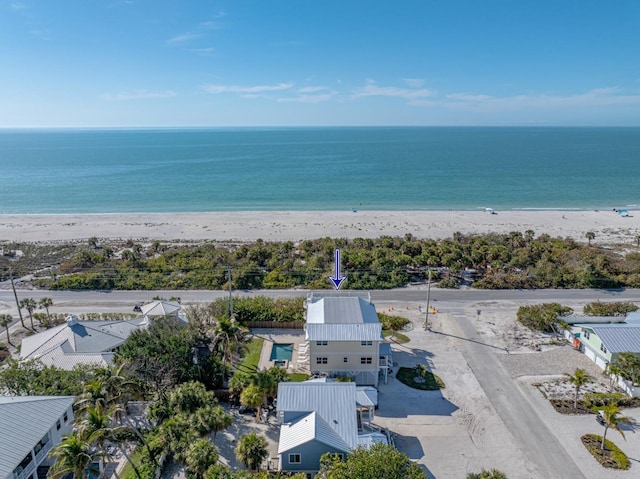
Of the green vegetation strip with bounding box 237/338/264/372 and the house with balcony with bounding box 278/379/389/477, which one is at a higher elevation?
the house with balcony with bounding box 278/379/389/477

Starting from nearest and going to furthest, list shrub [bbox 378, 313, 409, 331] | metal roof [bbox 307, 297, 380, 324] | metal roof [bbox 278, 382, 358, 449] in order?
metal roof [bbox 278, 382, 358, 449], metal roof [bbox 307, 297, 380, 324], shrub [bbox 378, 313, 409, 331]

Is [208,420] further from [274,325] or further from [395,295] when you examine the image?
[395,295]

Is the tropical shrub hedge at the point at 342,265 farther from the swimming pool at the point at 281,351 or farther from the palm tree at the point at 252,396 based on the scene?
the palm tree at the point at 252,396

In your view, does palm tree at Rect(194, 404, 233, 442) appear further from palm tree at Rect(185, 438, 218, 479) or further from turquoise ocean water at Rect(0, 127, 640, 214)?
turquoise ocean water at Rect(0, 127, 640, 214)

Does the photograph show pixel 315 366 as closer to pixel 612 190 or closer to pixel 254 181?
pixel 254 181

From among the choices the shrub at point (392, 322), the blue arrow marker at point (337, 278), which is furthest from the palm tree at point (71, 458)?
the blue arrow marker at point (337, 278)

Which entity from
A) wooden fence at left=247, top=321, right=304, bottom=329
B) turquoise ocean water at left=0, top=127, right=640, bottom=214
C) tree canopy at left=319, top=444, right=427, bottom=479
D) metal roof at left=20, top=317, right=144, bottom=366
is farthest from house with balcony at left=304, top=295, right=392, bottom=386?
turquoise ocean water at left=0, top=127, right=640, bottom=214

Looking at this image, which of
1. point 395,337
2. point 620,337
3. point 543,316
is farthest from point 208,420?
point 543,316
